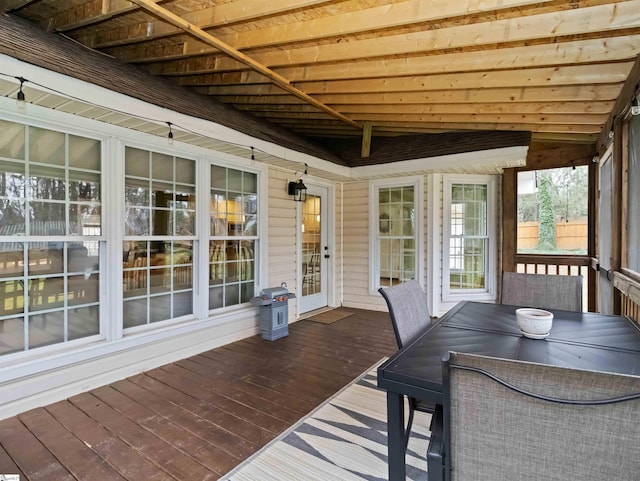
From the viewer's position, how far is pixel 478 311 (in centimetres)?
250

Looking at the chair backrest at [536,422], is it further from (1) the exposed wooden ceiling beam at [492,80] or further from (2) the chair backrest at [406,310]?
(1) the exposed wooden ceiling beam at [492,80]

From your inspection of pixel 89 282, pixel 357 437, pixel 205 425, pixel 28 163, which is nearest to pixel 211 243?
pixel 89 282

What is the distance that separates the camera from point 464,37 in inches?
94.9

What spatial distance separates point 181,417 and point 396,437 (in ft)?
5.71

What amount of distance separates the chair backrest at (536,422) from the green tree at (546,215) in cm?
499

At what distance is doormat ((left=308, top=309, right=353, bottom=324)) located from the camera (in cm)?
532

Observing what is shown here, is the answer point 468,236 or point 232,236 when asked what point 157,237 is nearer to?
point 232,236

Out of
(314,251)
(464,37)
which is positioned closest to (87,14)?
(464,37)

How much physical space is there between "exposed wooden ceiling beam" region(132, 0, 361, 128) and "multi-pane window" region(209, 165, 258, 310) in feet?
4.31

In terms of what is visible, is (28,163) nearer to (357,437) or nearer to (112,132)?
(112,132)

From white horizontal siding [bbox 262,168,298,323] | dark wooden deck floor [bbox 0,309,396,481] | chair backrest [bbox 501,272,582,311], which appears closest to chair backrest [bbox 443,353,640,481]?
dark wooden deck floor [bbox 0,309,396,481]

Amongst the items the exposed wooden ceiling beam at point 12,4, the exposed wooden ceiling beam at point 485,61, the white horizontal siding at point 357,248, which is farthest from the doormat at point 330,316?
the exposed wooden ceiling beam at point 12,4

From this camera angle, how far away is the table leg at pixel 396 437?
4.58ft

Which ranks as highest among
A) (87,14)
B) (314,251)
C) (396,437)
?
(87,14)
